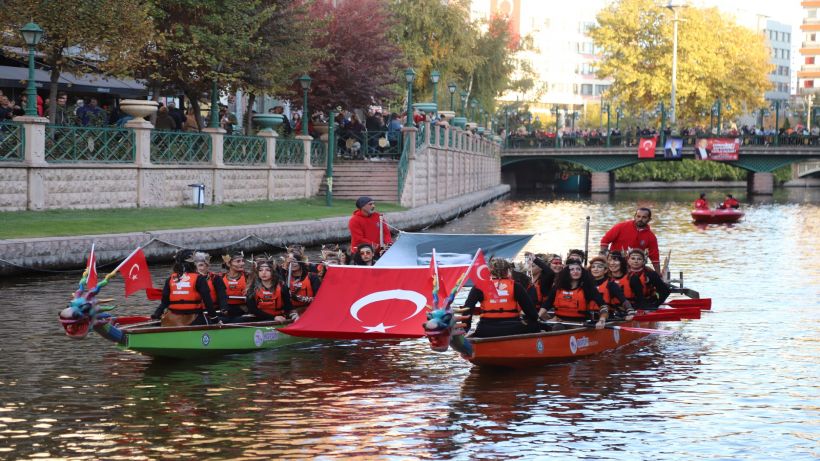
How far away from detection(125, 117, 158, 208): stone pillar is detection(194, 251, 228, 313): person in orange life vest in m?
18.5

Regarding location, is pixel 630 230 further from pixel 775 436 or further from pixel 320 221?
pixel 320 221

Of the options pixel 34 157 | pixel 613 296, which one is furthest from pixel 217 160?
pixel 613 296

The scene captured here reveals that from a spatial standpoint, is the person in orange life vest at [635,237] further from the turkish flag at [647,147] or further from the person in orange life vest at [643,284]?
the turkish flag at [647,147]

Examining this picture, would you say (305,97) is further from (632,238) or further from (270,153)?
(632,238)

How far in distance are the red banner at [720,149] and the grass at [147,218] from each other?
55015 millimetres

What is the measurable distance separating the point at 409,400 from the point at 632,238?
8170 mm

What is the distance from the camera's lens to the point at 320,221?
38.4m

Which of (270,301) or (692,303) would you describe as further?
(692,303)

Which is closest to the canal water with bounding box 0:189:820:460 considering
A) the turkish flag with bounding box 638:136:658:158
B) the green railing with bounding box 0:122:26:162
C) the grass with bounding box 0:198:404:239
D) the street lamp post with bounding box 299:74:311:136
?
the grass with bounding box 0:198:404:239

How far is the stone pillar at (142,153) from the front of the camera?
36.4 meters

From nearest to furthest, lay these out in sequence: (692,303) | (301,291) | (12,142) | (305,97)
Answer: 1. (301,291)
2. (692,303)
3. (12,142)
4. (305,97)

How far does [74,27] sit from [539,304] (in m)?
20.1

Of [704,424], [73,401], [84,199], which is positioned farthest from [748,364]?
[84,199]

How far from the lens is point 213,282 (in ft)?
61.1
